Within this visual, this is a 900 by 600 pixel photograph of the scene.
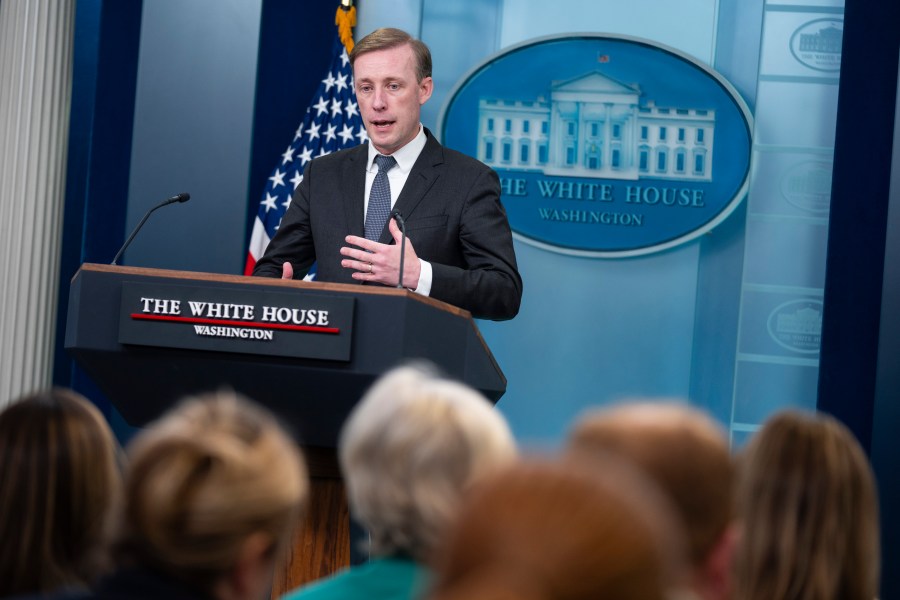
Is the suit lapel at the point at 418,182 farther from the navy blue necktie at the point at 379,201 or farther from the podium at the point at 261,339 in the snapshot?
the podium at the point at 261,339

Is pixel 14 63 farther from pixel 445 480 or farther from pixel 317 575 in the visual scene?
pixel 445 480

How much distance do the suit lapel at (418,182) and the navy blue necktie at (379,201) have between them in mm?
58

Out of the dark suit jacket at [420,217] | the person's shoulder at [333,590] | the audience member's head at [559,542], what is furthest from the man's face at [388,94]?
the audience member's head at [559,542]

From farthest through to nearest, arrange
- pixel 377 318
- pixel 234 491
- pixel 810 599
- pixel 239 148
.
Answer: pixel 239 148 < pixel 377 318 < pixel 810 599 < pixel 234 491

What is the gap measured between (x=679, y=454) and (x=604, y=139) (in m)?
4.35

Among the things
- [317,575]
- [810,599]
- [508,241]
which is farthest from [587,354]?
[810,599]

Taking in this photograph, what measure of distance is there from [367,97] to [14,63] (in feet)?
7.81

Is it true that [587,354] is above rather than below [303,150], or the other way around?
below

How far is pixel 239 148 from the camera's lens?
17.4 ft

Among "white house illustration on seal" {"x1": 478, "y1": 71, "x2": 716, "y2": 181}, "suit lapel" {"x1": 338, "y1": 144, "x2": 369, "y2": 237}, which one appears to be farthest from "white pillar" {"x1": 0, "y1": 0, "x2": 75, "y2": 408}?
A: "suit lapel" {"x1": 338, "y1": 144, "x2": 369, "y2": 237}

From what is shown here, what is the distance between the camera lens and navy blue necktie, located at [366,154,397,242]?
3889 millimetres

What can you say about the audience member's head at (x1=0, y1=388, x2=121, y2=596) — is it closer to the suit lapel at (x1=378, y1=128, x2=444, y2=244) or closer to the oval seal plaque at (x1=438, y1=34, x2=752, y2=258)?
the suit lapel at (x1=378, y1=128, x2=444, y2=244)

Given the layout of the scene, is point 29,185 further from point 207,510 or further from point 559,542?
point 559,542

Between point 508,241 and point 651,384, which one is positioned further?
point 651,384
